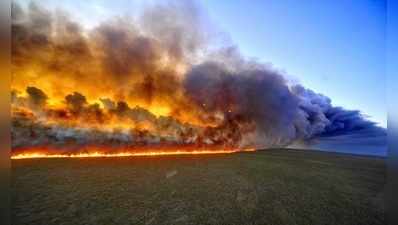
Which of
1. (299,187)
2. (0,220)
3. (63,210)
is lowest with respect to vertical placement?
(299,187)

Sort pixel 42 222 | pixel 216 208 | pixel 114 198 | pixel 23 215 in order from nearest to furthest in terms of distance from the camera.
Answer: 1. pixel 42 222
2. pixel 23 215
3. pixel 216 208
4. pixel 114 198

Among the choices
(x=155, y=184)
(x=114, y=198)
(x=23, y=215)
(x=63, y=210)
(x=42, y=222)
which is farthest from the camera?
(x=155, y=184)

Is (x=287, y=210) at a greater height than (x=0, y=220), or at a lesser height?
lesser

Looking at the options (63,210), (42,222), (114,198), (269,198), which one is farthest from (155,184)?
(269,198)

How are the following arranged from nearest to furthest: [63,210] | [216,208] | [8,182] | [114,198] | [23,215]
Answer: [8,182] → [23,215] → [63,210] → [216,208] → [114,198]

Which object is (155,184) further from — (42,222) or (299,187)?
(299,187)

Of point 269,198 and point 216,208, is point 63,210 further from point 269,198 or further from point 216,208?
point 269,198

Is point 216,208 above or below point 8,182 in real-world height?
below

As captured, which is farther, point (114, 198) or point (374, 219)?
point (114, 198)

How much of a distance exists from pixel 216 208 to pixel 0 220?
34.4 feet

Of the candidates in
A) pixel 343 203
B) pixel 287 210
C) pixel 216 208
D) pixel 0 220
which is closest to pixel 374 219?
pixel 343 203

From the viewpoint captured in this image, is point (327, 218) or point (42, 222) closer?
point (42, 222)

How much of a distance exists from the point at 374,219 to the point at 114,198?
15.8 m

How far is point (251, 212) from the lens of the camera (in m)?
10.1
